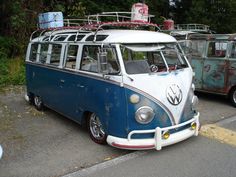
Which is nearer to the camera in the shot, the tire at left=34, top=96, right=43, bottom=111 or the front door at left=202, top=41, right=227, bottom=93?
the tire at left=34, top=96, right=43, bottom=111

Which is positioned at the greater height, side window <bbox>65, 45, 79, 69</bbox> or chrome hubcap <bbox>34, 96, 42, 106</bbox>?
side window <bbox>65, 45, 79, 69</bbox>

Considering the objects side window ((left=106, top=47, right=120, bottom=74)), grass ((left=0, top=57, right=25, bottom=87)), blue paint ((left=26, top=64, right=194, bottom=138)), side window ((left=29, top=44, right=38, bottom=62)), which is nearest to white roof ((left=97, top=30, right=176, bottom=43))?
side window ((left=106, top=47, right=120, bottom=74))

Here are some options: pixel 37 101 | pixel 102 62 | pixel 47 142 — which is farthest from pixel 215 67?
pixel 47 142

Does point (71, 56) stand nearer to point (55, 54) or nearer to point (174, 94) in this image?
point (55, 54)

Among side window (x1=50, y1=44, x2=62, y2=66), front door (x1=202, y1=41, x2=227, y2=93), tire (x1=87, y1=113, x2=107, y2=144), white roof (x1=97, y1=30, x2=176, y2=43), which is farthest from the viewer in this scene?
front door (x1=202, y1=41, x2=227, y2=93)

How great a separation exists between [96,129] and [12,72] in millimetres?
7772

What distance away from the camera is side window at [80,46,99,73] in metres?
6.06

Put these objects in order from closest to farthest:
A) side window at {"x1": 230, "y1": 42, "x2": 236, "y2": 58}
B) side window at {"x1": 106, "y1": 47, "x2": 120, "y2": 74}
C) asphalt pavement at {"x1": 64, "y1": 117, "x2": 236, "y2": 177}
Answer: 1. asphalt pavement at {"x1": 64, "y1": 117, "x2": 236, "y2": 177}
2. side window at {"x1": 106, "y1": 47, "x2": 120, "y2": 74}
3. side window at {"x1": 230, "y1": 42, "x2": 236, "y2": 58}

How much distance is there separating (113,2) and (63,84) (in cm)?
1415

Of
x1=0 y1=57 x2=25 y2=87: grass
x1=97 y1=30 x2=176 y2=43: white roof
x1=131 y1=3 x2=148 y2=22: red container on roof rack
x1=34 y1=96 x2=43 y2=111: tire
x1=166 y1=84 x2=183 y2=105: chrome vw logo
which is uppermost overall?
x1=131 y1=3 x2=148 y2=22: red container on roof rack

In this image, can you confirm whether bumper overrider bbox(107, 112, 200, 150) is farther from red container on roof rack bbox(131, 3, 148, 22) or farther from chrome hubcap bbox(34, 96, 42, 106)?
chrome hubcap bbox(34, 96, 42, 106)

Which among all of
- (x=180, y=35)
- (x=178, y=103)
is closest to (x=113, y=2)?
(x=180, y=35)

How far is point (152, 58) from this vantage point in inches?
241

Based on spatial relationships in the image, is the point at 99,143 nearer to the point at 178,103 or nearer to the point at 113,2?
the point at 178,103
